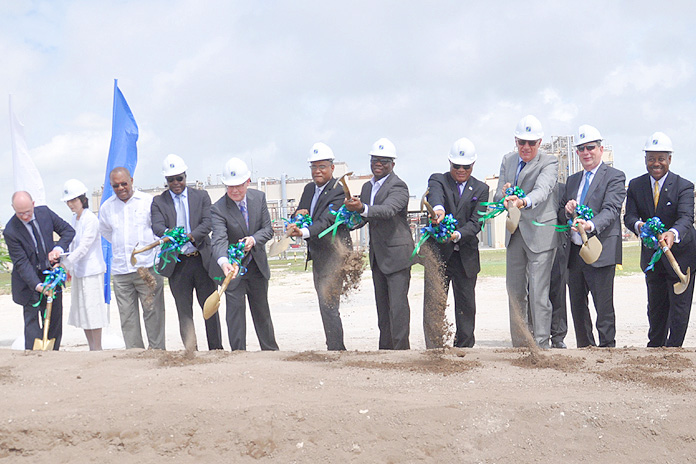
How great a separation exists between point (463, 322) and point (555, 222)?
1408 millimetres

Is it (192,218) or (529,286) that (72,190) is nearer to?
(192,218)

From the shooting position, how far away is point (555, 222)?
662cm

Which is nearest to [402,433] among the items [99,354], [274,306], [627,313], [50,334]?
[99,354]

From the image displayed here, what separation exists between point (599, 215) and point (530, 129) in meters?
1.06

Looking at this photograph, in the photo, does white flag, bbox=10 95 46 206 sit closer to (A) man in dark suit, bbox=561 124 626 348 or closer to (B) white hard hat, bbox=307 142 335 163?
(B) white hard hat, bbox=307 142 335 163

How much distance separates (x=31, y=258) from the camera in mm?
7340

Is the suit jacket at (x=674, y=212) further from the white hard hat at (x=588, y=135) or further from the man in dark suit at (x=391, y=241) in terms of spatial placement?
the man in dark suit at (x=391, y=241)

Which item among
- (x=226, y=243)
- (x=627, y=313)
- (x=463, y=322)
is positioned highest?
(x=226, y=243)

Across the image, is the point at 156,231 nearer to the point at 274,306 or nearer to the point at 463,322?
the point at 463,322

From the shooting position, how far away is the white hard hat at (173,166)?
6891mm

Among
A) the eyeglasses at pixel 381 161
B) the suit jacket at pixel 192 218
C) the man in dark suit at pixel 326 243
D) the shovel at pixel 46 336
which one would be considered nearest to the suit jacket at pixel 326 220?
the man in dark suit at pixel 326 243

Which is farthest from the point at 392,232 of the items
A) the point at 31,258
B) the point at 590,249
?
the point at 31,258

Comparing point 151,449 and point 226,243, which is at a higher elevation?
point 226,243

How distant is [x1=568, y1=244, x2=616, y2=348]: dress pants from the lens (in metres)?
6.40
